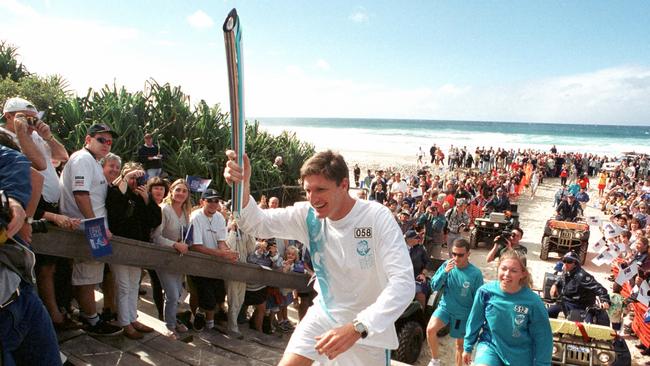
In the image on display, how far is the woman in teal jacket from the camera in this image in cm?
350

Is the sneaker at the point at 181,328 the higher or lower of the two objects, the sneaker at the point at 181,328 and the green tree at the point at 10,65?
the lower

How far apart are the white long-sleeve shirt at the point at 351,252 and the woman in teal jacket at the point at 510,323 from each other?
5.24 feet

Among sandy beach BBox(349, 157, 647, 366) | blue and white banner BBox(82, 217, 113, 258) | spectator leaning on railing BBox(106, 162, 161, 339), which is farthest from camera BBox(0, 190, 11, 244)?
sandy beach BBox(349, 157, 647, 366)

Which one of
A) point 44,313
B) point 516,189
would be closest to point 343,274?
point 44,313

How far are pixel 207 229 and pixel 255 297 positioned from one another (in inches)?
46.7

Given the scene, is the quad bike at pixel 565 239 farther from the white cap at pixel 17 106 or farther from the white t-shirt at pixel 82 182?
the white cap at pixel 17 106

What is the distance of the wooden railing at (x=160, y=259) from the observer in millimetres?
3152

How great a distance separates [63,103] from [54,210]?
850cm

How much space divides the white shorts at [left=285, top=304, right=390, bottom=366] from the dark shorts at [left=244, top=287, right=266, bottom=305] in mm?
2921

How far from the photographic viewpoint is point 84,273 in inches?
145

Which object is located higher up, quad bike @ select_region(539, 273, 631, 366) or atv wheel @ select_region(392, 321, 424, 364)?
quad bike @ select_region(539, 273, 631, 366)

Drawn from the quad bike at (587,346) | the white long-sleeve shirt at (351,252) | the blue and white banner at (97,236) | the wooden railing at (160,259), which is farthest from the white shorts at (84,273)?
the quad bike at (587,346)

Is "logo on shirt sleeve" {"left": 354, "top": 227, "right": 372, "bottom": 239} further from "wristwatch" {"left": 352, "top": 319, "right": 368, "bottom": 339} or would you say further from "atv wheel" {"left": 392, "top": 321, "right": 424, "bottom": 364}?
"atv wheel" {"left": 392, "top": 321, "right": 424, "bottom": 364}

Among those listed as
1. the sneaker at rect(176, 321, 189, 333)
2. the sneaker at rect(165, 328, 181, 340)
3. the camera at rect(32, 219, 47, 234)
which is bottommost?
Result: the sneaker at rect(176, 321, 189, 333)
